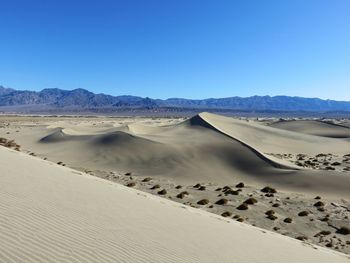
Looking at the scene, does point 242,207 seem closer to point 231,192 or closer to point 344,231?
point 231,192

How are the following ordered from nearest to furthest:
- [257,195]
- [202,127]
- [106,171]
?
[257,195] → [106,171] → [202,127]

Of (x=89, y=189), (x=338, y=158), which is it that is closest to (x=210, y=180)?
(x=89, y=189)

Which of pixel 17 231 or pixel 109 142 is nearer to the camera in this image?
pixel 17 231

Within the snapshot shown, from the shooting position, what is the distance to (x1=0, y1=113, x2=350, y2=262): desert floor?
17938mm

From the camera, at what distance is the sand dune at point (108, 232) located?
6715mm

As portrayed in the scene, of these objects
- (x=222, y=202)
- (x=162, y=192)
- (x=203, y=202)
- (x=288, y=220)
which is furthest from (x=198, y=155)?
(x=288, y=220)

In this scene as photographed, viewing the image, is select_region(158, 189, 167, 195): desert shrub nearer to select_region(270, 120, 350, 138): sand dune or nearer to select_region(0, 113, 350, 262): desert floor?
select_region(0, 113, 350, 262): desert floor

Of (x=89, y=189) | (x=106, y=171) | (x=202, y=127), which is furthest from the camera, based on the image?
(x=202, y=127)

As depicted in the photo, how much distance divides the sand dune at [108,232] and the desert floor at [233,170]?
165cm

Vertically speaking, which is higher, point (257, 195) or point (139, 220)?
point (139, 220)

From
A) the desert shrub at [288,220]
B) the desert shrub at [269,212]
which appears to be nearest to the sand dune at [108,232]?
the desert shrub at [288,220]

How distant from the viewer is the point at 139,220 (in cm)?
1010

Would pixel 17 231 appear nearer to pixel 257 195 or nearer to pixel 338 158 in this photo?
pixel 257 195

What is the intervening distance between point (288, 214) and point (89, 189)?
915 cm
